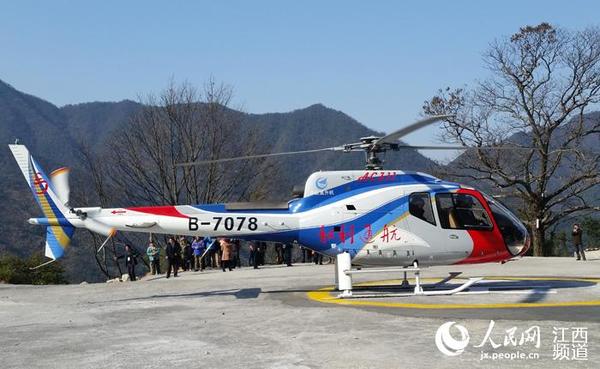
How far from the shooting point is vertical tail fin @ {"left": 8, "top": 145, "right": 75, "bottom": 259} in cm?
1495

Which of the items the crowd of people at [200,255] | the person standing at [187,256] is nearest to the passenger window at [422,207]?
the crowd of people at [200,255]

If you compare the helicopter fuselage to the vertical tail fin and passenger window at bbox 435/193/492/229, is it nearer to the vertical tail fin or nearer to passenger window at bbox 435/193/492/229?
passenger window at bbox 435/193/492/229

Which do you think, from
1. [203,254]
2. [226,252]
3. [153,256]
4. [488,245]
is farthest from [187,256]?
[488,245]

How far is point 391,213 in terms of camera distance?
46.6ft

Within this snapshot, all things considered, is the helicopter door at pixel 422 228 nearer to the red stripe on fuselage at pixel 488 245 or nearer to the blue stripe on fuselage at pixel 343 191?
the blue stripe on fuselage at pixel 343 191

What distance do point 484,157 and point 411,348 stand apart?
2883cm

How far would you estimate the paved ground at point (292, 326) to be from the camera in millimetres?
7828

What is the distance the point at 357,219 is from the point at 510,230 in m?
3.52

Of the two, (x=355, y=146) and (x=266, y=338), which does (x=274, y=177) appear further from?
(x=266, y=338)

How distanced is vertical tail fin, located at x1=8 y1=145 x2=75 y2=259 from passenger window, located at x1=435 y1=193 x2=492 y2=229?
Result: 29.4 feet

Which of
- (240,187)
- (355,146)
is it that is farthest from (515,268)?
(240,187)

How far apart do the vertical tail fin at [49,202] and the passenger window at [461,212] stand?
29.4 ft

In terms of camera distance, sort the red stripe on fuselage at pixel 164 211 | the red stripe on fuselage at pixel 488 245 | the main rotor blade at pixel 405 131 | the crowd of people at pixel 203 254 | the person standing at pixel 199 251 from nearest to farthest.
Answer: the main rotor blade at pixel 405 131, the red stripe on fuselage at pixel 488 245, the red stripe on fuselage at pixel 164 211, the crowd of people at pixel 203 254, the person standing at pixel 199 251

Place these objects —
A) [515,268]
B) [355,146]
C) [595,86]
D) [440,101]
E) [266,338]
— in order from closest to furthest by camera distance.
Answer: [266,338]
[355,146]
[515,268]
[595,86]
[440,101]
